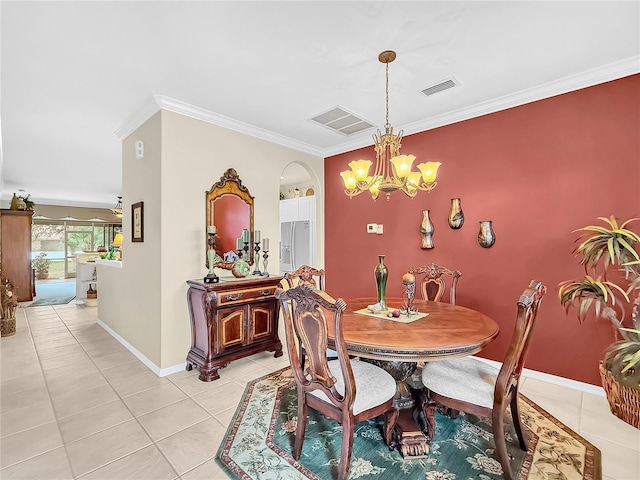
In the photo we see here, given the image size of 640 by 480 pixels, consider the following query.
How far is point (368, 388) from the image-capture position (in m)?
1.77

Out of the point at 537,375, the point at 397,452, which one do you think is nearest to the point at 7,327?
the point at 397,452

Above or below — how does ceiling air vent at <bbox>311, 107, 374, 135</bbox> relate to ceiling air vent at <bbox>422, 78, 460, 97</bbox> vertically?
above

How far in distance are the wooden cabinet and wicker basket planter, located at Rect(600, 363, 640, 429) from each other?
9.64 m

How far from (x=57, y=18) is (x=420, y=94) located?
2807mm

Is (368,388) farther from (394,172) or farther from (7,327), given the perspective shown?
(7,327)

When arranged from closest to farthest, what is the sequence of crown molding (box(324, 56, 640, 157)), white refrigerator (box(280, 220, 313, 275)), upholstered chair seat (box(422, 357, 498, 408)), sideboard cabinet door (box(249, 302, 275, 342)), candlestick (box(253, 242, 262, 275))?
upholstered chair seat (box(422, 357, 498, 408)) → crown molding (box(324, 56, 640, 157)) → sideboard cabinet door (box(249, 302, 275, 342)) → candlestick (box(253, 242, 262, 275)) → white refrigerator (box(280, 220, 313, 275))

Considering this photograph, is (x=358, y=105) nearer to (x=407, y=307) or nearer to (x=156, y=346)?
(x=407, y=307)

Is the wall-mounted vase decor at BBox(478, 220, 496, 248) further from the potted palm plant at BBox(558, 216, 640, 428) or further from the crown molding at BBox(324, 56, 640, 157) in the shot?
the crown molding at BBox(324, 56, 640, 157)

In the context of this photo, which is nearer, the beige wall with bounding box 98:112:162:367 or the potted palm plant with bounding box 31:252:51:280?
the beige wall with bounding box 98:112:162:367

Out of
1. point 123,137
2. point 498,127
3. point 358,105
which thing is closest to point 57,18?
point 123,137

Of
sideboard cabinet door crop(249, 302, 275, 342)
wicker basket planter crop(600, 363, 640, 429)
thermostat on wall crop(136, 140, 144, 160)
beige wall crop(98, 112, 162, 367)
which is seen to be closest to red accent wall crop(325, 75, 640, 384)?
wicker basket planter crop(600, 363, 640, 429)

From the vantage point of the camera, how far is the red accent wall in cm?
255

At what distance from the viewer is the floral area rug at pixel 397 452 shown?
1722mm

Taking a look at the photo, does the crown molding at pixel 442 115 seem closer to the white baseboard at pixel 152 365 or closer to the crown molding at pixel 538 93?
the crown molding at pixel 538 93
